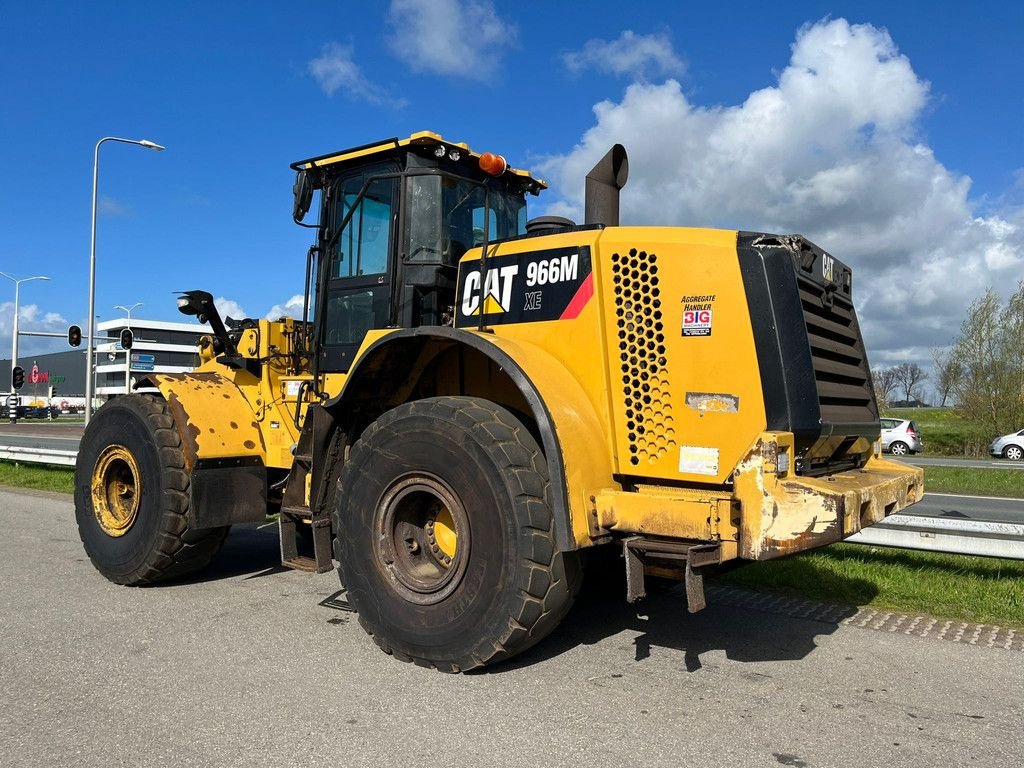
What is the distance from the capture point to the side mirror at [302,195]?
5.82m

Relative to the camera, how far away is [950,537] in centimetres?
574

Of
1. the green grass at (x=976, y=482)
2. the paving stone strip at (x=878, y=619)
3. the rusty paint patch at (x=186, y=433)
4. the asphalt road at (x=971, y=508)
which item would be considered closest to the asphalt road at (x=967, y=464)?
the green grass at (x=976, y=482)

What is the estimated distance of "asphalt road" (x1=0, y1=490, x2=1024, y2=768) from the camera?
3.20 metres

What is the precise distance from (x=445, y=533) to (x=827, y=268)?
2544 millimetres

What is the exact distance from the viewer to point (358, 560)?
14.6 ft

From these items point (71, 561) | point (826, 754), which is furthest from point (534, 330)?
point (71, 561)

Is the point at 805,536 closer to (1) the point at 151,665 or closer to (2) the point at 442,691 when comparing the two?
(2) the point at 442,691

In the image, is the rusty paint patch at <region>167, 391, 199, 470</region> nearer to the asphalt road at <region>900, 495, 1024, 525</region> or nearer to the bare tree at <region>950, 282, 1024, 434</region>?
the asphalt road at <region>900, 495, 1024, 525</region>

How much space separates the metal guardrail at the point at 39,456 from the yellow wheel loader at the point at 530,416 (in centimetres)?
748

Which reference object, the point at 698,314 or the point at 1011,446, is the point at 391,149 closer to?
the point at 698,314

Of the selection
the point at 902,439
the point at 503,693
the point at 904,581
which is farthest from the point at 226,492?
the point at 902,439

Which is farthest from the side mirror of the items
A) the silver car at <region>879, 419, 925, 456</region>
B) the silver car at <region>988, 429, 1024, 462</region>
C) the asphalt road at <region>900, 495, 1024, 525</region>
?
the silver car at <region>988, 429, 1024, 462</region>

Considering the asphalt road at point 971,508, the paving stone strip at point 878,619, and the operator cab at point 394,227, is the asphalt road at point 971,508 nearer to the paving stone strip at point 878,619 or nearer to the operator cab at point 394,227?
the paving stone strip at point 878,619

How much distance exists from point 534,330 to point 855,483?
6.05 feet
